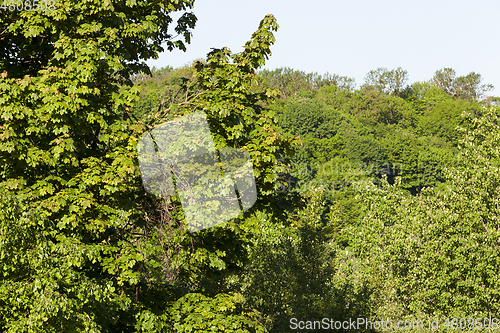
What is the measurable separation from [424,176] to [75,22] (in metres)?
86.6

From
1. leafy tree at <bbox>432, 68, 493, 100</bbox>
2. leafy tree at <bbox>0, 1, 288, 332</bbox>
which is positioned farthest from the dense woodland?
leafy tree at <bbox>432, 68, 493, 100</bbox>

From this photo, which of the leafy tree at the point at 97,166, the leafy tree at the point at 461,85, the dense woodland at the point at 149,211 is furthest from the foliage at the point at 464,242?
the leafy tree at the point at 461,85

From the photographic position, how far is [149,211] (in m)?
11.4

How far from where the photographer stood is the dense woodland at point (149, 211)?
830 cm

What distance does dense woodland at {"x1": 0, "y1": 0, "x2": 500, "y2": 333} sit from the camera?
830cm

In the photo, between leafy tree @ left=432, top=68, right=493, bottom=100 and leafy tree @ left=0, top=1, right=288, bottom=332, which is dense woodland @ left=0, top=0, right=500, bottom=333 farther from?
leafy tree @ left=432, top=68, right=493, bottom=100

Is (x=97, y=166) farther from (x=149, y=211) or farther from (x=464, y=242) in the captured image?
(x=464, y=242)

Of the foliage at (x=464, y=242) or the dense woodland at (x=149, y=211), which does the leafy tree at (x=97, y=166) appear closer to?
the dense woodland at (x=149, y=211)

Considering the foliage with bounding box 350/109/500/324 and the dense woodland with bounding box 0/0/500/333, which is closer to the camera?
the dense woodland with bounding box 0/0/500/333

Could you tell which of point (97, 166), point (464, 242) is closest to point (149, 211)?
point (97, 166)

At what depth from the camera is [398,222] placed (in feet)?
89.9

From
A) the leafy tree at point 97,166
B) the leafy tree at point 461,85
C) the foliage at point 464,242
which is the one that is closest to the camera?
the leafy tree at point 97,166

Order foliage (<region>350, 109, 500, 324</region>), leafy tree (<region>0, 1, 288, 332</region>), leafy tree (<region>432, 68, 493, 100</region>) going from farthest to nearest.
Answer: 1. leafy tree (<region>432, 68, 493, 100</region>)
2. foliage (<region>350, 109, 500, 324</region>)
3. leafy tree (<region>0, 1, 288, 332</region>)

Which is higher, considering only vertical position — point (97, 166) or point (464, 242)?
point (97, 166)
